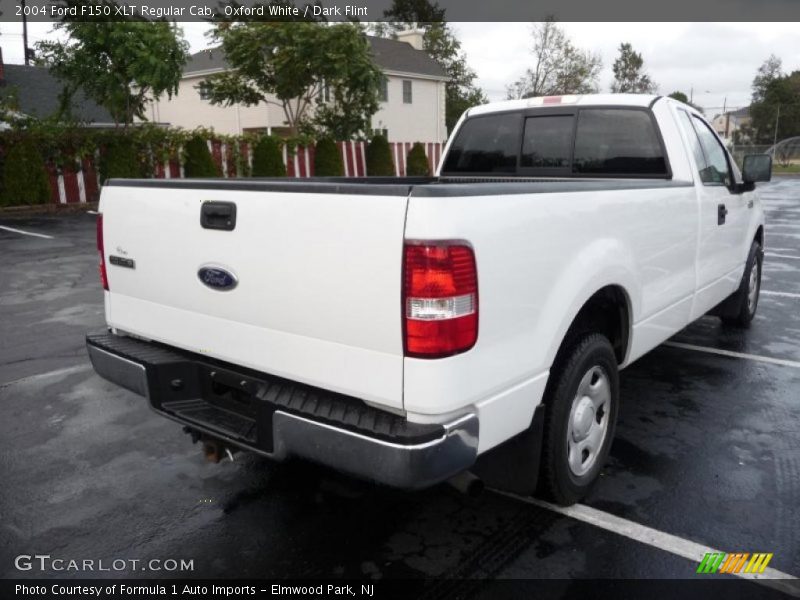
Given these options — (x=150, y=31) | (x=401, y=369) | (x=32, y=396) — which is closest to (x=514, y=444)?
(x=401, y=369)

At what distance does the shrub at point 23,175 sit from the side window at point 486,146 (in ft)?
51.4

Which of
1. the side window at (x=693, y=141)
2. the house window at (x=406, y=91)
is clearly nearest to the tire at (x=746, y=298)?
the side window at (x=693, y=141)

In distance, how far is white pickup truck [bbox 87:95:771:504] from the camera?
2.34 meters

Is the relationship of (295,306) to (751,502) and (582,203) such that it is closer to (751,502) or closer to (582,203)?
(582,203)

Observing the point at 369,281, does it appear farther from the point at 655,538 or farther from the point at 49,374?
the point at 49,374

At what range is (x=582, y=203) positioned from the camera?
2.94 metres

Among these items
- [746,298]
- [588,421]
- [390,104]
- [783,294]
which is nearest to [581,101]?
[588,421]

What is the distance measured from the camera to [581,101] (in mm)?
4711

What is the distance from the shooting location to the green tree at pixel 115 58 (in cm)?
1889

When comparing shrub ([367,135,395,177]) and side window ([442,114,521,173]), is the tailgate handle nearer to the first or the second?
side window ([442,114,521,173])

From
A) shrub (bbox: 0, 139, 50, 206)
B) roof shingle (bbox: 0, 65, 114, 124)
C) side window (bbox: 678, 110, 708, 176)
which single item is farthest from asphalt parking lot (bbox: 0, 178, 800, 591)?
roof shingle (bbox: 0, 65, 114, 124)

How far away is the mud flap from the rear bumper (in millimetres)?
478

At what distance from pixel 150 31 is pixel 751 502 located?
20.2 metres

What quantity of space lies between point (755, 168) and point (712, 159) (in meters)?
0.67
